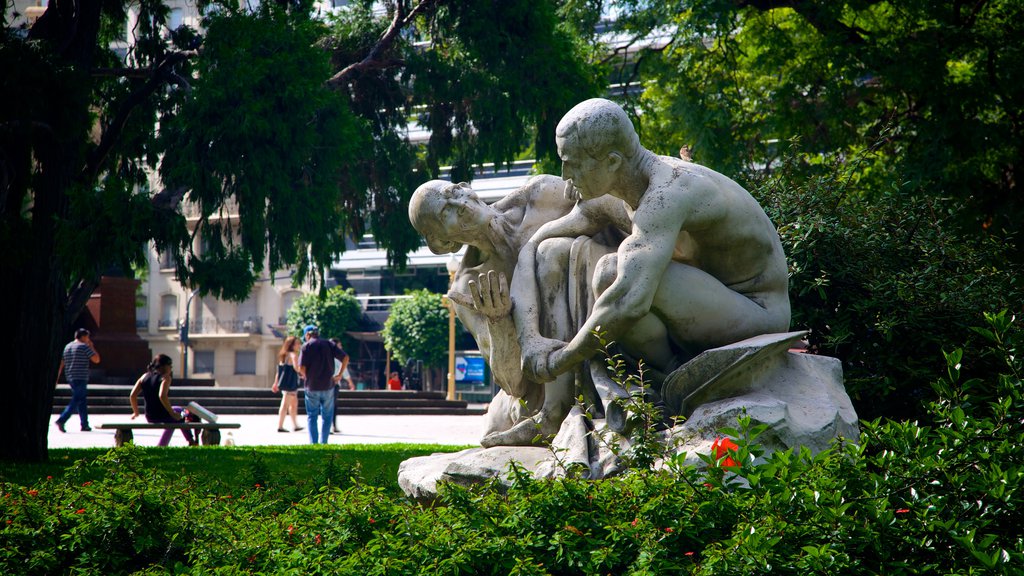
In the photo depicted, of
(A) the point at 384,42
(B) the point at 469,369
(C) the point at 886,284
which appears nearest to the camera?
(C) the point at 886,284

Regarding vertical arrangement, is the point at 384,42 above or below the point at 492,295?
above

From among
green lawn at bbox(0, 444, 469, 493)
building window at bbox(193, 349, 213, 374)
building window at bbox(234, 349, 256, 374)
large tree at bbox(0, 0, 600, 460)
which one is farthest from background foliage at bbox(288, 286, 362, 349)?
green lawn at bbox(0, 444, 469, 493)

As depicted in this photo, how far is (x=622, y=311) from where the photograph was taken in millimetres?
4402

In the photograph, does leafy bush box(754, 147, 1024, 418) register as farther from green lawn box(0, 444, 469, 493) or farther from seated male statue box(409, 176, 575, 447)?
green lawn box(0, 444, 469, 493)

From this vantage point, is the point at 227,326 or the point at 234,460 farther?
the point at 227,326

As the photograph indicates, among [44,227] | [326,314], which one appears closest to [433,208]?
[44,227]

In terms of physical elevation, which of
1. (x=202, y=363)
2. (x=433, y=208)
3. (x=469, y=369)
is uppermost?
(x=433, y=208)

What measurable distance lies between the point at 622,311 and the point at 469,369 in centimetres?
3937

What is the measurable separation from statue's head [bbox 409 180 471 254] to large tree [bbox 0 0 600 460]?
6491 mm

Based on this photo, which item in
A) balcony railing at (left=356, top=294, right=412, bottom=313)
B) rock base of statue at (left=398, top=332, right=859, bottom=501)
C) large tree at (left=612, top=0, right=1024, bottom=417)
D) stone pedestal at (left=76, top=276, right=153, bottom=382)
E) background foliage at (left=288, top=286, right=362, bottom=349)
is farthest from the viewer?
balcony railing at (left=356, top=294, right=412, bottom=313)

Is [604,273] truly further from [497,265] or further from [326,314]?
[326,314]

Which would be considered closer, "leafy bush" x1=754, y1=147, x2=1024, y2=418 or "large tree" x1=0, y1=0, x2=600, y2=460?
"leafy bush" x1=754, y1=147, x2=1024, y2=418

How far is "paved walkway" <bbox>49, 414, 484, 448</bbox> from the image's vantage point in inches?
592

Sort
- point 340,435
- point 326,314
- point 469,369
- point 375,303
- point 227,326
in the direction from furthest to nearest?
point 227,326
point 375,303
point 326,314
point 469,369
point 340,435
